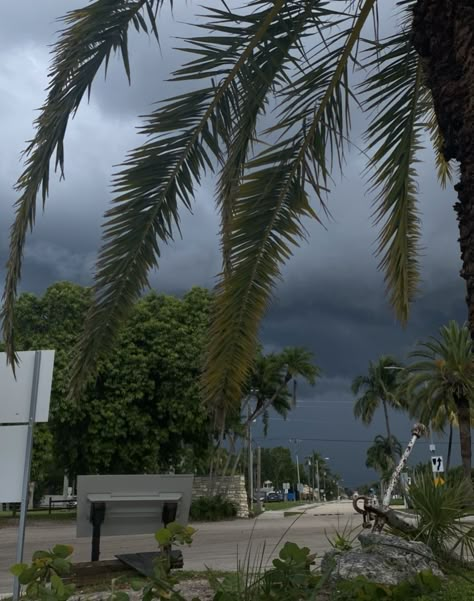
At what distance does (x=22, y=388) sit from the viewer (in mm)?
5398

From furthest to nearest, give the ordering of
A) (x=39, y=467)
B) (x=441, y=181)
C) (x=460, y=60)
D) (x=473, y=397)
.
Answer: (x=473, y=397)
(x=39, y=467)
(x=441, y=181)
(x=460, y=60)

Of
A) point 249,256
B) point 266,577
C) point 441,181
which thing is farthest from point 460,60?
point 441,181

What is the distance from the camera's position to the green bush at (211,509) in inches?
1122

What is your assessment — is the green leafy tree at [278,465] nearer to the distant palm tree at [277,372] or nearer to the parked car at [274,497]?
the parked car at [274,497]

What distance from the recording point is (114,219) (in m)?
5.53

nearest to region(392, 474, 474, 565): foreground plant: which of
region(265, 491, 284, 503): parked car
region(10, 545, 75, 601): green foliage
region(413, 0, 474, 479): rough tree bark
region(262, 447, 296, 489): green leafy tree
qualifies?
region(413, 0, 474, 479): rough tree bark

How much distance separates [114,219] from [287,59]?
6.54 ft

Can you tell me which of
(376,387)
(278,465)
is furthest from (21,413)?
(278,465)

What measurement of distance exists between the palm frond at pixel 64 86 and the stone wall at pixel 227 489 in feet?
89.1

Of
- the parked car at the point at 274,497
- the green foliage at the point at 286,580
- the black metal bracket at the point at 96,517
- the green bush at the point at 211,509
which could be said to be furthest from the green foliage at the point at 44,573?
the parked car at the point at 274,497

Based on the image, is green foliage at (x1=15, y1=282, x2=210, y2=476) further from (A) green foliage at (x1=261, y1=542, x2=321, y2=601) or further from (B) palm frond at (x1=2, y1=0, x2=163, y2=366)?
(A) green foliage at (x1=261, y1=542, x2=321, y2=601)

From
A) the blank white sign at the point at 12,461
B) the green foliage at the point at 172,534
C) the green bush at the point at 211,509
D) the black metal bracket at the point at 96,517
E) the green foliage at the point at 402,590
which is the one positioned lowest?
the green bush at the point at 211,509

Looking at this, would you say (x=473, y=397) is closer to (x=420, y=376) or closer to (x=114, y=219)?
(x=420, y=376)

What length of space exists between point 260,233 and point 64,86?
6.60ft
